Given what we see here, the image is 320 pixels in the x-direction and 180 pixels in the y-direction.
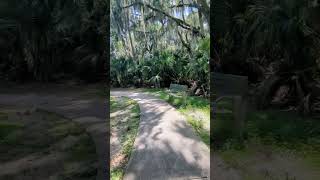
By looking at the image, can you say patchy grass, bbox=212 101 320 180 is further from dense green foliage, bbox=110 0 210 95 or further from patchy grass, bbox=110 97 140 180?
dense green foliage, bbox=110 0 210 95

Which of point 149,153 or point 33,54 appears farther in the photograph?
Result: point 149,153

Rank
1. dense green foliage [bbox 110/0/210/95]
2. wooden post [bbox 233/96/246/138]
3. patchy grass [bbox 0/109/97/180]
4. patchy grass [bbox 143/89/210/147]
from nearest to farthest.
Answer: patchy grass [bbox 0/109/97/180] < wooden post [bbox 233/96/246/138] < patchy grass [bbox 143/89/210/147] < dense green foliage [bbox 110/0/210/95]

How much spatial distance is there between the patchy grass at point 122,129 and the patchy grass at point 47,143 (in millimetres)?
358

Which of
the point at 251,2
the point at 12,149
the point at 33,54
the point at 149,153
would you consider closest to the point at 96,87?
the point at 33,54

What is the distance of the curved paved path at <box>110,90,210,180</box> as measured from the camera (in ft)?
9.14

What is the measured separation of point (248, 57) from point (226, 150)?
692 millimetres

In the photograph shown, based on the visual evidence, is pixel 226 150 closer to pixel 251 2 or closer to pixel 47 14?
pixel 251 2

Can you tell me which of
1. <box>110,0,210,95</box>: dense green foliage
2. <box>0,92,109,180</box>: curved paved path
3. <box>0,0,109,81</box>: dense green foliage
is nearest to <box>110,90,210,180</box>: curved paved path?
<box>0,92,109,180</box>: curved paved path

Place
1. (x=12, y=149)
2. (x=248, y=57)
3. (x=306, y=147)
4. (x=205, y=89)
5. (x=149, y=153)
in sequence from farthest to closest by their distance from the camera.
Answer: (x=205, y=89), (x=149, y=153), (x=248, y=57), (x=306, y=147), (x=12, y=149)

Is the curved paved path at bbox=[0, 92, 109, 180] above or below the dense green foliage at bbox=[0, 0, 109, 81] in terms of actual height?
below

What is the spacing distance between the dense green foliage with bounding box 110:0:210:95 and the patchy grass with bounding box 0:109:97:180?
1767 millimetres

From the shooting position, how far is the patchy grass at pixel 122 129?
110 inches

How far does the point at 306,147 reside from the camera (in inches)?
92.7

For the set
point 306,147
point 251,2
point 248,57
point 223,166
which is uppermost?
point 251,2
